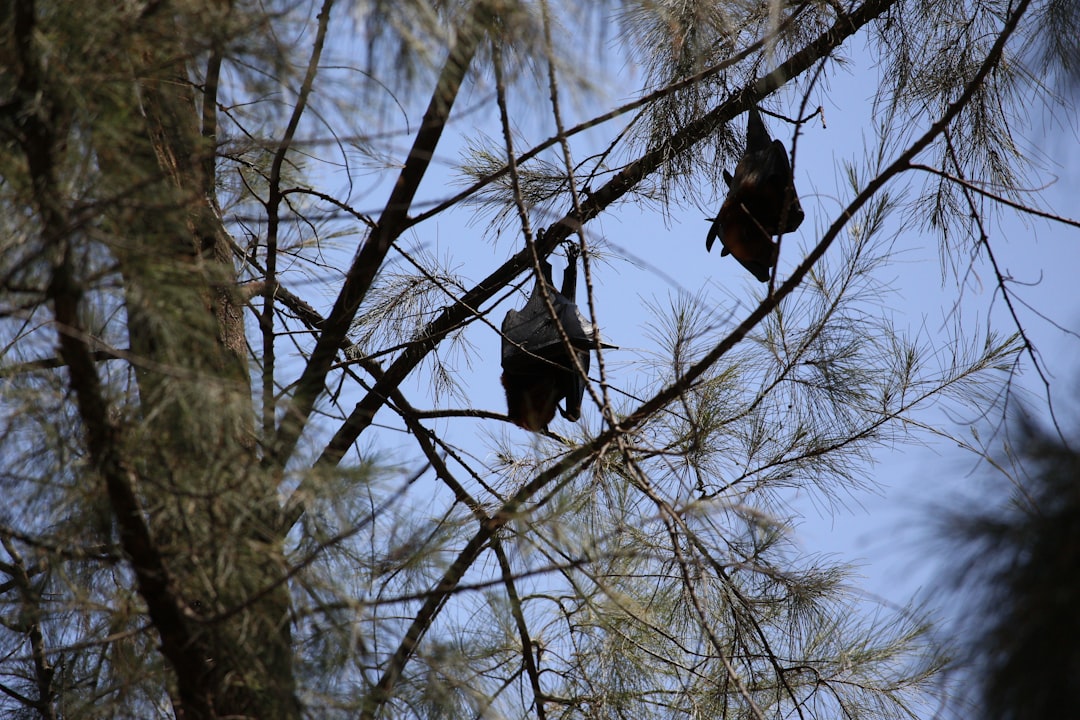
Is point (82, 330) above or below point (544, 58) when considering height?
below

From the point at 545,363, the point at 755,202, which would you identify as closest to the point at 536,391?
the point at 545,363

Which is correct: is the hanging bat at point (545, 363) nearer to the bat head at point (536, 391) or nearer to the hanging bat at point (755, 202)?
the bat head at point (536, 391)

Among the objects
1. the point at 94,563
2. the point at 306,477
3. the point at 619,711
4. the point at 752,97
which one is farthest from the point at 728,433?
the point at 94,563

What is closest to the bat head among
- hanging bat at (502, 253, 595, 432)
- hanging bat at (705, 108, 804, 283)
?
hanging bat at (502, 253, 595, 432)

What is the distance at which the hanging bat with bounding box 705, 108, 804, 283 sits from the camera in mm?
3225

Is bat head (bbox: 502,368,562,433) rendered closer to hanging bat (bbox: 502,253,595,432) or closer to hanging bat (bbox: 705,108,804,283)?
hanging bat (bbox: 502,253,595,432)

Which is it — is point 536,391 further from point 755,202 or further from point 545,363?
point 755,202

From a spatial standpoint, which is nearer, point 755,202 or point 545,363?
point 545,363

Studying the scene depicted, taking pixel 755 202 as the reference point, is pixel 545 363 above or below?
below

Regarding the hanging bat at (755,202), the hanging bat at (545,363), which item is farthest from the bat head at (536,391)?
the hanging bat at (755,202)

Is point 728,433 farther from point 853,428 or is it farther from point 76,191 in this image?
point 76,191

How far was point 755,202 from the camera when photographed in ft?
10.9

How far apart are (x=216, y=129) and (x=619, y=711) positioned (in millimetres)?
1701

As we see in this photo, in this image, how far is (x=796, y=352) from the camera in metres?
2.88
